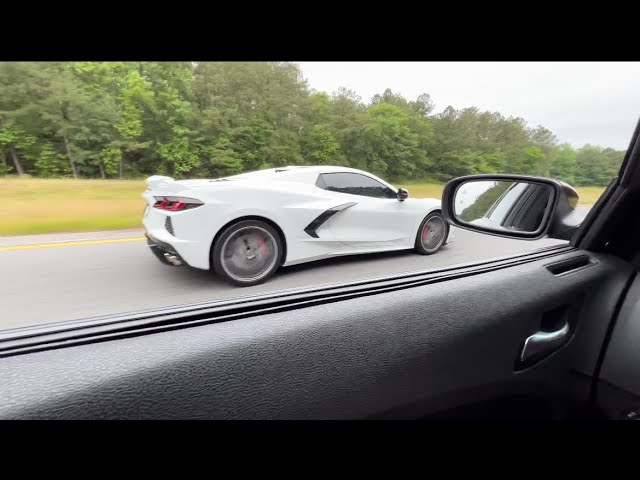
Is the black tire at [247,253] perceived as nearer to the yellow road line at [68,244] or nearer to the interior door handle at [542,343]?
the yellow road line at [68,244]

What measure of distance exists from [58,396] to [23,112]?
4.97ft

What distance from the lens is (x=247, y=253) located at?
3041 mm

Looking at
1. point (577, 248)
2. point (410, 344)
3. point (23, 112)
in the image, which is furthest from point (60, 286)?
point (577, 248)

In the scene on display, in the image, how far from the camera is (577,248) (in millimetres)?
1521

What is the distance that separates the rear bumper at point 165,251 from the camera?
9.48ft

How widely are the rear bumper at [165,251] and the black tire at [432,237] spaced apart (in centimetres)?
216

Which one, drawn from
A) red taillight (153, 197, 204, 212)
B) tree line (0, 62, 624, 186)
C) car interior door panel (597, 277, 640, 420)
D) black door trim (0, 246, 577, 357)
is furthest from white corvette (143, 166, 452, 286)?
car interior door panel (597, 277, 640, 420)

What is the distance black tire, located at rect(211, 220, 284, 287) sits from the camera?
2947mm

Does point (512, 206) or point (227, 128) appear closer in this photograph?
point (512, 206)

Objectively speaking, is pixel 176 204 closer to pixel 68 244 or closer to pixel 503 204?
pixel 68 244

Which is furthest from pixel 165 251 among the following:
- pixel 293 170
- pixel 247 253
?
pixel 293 170

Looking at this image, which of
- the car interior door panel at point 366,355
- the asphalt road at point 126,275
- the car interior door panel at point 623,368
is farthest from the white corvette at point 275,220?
the car interior door panel at point 623,368

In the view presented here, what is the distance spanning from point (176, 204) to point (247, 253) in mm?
662

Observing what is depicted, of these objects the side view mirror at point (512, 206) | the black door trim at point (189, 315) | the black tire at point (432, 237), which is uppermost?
the side view mirror at point (512, 206)
